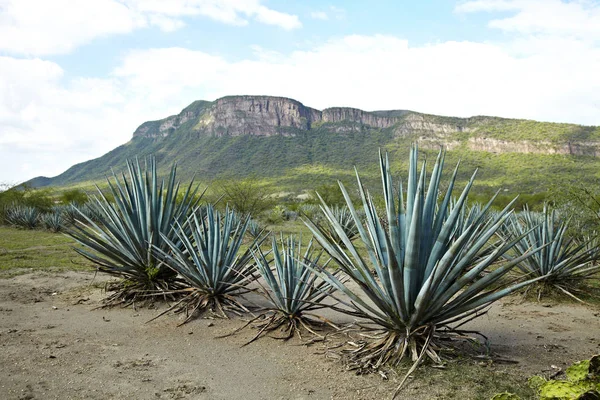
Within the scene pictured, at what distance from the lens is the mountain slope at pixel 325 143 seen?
2768 inches

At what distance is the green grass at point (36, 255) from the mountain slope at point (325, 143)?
34.5 meters

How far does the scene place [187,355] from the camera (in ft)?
16.1

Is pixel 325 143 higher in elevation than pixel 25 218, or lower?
higher

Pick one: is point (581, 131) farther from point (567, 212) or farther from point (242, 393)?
point (242, 393)

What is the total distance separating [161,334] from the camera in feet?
18.5

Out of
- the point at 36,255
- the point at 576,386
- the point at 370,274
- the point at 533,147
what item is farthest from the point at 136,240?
the point at 533,147

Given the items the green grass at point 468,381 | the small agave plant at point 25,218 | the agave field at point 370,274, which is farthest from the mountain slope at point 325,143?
the green grass at point 468,381

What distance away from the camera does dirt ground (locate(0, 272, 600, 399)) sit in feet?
12.6

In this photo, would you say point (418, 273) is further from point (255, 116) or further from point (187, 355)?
point (255, 116)

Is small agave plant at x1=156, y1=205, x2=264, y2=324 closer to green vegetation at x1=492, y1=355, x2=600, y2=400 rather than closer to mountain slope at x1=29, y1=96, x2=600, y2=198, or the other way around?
green vegetation at x1=492, y1=355, x2=600, y2=400

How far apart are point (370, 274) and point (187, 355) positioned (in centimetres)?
236

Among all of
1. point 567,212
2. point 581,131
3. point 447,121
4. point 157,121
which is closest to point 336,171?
point 447,121

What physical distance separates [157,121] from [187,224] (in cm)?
15338

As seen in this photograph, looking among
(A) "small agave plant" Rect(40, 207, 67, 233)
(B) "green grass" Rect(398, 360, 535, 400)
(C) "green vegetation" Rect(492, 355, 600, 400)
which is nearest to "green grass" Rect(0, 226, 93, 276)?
(A) "small agave plant" Rect(40, 207, 67, 233)
